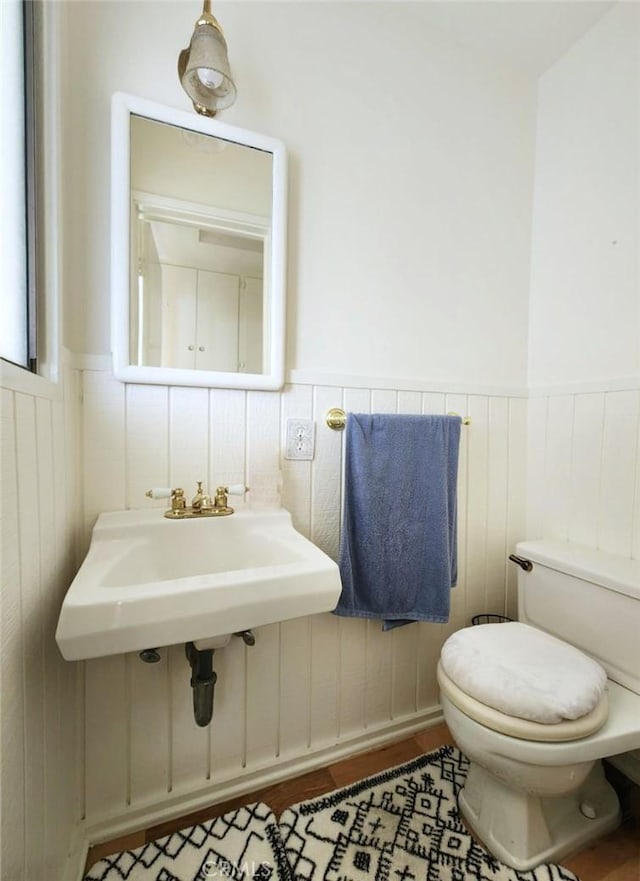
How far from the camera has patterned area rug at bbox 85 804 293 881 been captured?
0.86 m

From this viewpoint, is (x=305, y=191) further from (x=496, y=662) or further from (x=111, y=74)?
(x=496, y=662)

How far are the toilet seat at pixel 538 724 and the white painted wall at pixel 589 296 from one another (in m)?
0.56

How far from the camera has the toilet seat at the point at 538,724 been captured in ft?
2.54

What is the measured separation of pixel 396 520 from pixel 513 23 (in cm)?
167

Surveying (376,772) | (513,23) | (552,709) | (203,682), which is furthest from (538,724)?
(513,23)

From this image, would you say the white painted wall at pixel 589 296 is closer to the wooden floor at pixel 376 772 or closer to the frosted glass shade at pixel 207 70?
the wooden floor at pixel 376 772

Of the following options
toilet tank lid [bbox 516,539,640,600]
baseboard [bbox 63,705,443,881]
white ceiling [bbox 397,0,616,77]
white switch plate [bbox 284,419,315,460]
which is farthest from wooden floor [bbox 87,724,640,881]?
white ceiling [bbox 397,0,616,77]

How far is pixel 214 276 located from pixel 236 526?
2.30ft

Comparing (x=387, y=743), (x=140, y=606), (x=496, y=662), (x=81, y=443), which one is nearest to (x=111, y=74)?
(x=81, y=443)

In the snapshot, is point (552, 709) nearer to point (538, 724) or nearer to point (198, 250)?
point (538, 724)

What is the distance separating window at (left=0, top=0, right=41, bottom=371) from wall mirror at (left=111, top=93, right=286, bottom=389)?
0.20 m

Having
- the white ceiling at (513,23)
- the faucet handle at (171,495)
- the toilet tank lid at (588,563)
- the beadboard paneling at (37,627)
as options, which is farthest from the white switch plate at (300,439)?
the white ceiling at (513,23)

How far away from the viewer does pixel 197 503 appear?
0.96 meters

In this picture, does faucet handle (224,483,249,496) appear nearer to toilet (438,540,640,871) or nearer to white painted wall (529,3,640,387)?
toilet (438,540,640,871)
